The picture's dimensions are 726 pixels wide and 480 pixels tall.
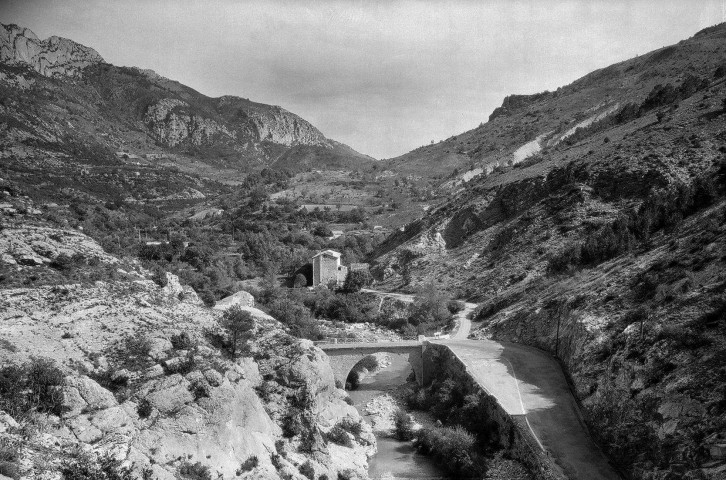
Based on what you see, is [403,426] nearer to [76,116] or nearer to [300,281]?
[300,281]

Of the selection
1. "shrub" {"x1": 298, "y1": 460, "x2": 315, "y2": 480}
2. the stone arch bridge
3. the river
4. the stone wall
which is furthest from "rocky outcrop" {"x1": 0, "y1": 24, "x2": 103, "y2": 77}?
"shrub" {"x1": 298, "y1": 460, "x2": 315, "y2": 480}

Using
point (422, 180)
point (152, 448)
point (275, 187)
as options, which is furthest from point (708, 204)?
point (275, 187)

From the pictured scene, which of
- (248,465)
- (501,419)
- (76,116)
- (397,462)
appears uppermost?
(76,116)

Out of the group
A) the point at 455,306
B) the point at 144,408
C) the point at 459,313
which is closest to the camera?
the point at 144,408

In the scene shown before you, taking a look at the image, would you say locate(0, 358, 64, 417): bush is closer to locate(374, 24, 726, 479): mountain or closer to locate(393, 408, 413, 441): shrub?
locate(393, 408, 413, 441): shrub

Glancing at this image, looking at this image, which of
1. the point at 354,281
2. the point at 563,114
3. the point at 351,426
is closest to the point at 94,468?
the point at 351,426

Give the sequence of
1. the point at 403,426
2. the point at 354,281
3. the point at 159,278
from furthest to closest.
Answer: the point at 354,281, the point at 403,426, the point at 159,278
